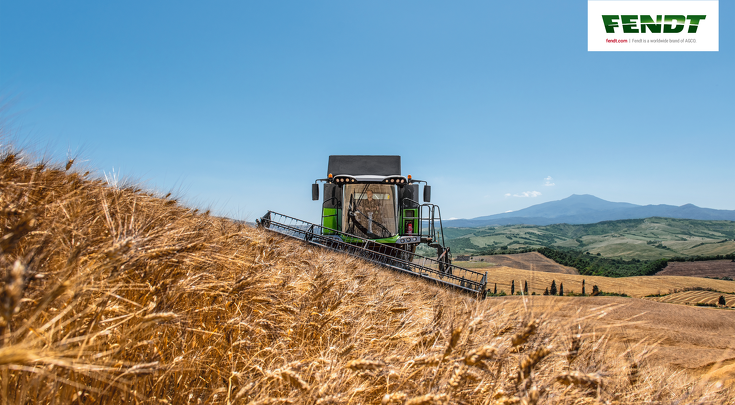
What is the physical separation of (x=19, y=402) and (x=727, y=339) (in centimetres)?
947

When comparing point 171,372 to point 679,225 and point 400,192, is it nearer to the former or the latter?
point 400,192

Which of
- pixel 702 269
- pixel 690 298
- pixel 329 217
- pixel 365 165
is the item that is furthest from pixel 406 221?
pixel 702 269

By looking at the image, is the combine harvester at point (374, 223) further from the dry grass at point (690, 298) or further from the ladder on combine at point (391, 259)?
the dry grass at point (690, 298)

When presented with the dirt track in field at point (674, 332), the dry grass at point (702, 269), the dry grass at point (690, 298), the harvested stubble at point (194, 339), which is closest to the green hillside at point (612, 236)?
the dry grass at point (702, 269)

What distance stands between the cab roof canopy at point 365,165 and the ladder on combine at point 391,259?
279cm

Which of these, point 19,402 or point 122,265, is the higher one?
point 122,265


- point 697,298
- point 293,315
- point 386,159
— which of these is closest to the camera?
point 293,315

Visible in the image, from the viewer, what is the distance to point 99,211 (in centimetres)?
168

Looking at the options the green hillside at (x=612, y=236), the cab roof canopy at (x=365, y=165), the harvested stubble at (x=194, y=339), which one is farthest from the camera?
the green hillside at (x=612, y=236)

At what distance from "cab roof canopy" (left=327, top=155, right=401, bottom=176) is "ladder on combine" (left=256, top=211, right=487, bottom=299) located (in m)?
2.79

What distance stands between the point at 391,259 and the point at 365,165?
14.8 ft

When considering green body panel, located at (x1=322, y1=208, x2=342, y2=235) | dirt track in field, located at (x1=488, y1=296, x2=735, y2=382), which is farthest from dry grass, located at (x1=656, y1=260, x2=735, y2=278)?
green body panel, located at (x1=322, y1=208, x2=342, y2=235)

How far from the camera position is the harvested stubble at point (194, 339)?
939 millimetres

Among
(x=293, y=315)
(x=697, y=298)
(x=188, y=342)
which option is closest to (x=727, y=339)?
(x=293, y=315)
